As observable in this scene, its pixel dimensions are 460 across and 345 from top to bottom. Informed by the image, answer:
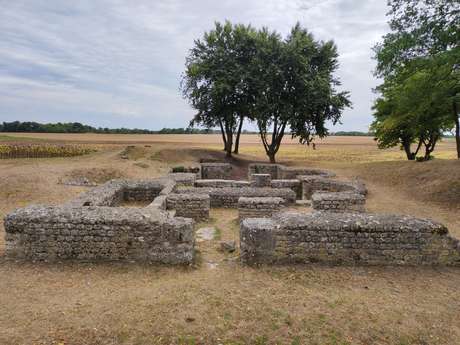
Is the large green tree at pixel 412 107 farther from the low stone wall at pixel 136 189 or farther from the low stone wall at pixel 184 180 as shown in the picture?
the low stone wall at pixel 136 189

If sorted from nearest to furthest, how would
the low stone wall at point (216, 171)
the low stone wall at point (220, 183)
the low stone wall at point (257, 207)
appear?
the low stone wall at point (257, 207), the low stone wall at point (220, 183), the low stone wall at point (216, 171)

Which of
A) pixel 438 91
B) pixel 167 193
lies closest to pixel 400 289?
pixel 167 193

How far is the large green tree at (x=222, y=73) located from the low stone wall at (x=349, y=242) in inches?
798

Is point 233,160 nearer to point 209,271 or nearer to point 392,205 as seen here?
point 392,205

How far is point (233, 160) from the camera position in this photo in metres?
31.0

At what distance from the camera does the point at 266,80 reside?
2545 cm

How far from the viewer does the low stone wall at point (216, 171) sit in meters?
24.1

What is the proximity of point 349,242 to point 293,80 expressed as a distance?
856 inches

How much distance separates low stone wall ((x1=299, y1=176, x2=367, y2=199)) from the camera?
14719 millimetres

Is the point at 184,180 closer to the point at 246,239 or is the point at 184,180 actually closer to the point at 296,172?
the point at 246,239

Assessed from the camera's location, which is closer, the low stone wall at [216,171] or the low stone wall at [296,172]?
the low stone wall at [296,172]

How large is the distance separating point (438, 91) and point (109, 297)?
16253 mm

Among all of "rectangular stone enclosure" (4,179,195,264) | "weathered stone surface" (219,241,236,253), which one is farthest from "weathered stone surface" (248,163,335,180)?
"rectangular stone enclosure" (4,179,195,264)

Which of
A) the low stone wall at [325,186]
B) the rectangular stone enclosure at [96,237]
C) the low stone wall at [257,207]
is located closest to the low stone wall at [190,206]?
the low stone wall at [257,207]
